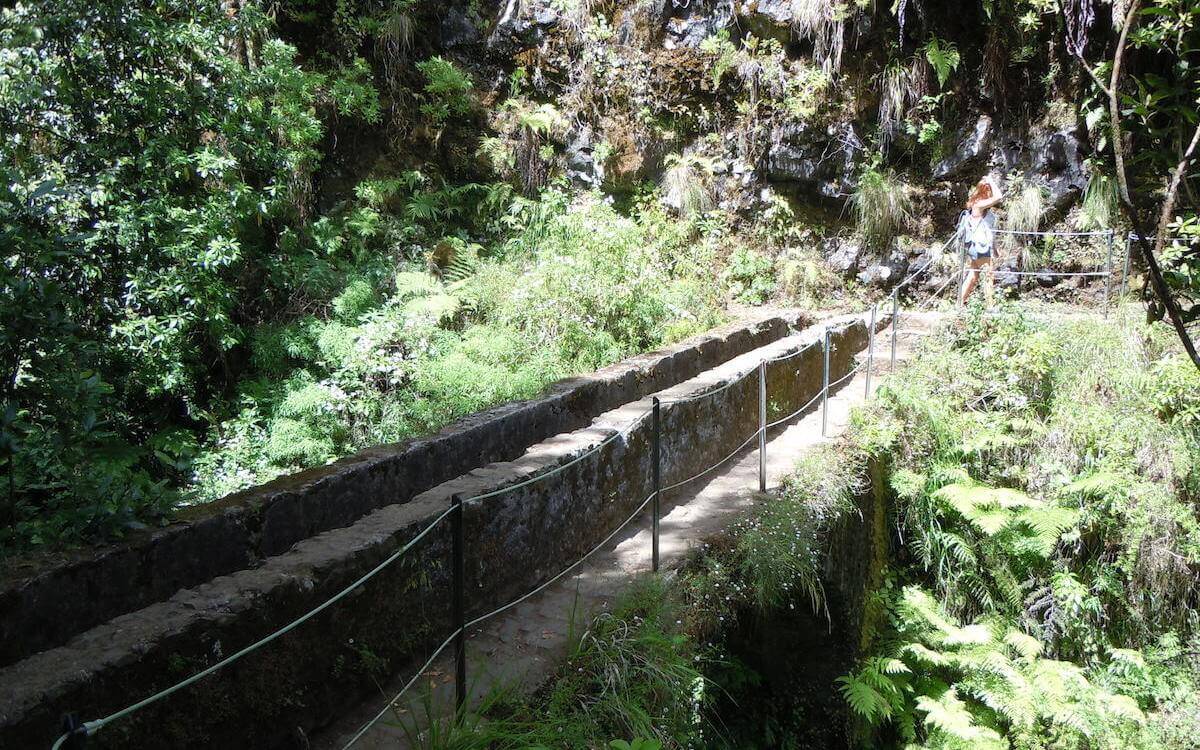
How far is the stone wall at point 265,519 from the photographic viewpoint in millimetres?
3363

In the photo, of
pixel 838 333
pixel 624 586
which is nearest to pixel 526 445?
pixel 624 586

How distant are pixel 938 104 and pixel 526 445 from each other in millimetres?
8962

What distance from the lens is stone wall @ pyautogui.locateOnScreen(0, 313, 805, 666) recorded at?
132 inches

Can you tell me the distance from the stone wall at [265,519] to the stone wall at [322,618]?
1.38 feet

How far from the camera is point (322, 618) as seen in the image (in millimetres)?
3301

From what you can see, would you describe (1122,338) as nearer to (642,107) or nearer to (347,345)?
(642,107)

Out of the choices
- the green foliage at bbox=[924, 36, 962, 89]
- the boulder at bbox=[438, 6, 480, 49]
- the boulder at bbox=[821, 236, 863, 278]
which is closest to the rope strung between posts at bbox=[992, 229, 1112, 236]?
the boulder at bbox=[821, 236, 863, 278]

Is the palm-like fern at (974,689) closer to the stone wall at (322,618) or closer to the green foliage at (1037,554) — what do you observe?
the green foliage at (1037,554)

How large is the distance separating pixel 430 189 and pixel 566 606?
948 centimetres

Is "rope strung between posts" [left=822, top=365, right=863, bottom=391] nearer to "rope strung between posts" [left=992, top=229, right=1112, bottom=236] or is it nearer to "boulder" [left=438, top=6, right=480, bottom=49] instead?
"rope strung between posts" [left=992, top=229, right=1112, bottom=236]

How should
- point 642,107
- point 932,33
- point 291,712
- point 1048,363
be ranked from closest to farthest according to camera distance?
1. point 291,712
2. point 1048,363
3. point 932,33
4. point 642,107

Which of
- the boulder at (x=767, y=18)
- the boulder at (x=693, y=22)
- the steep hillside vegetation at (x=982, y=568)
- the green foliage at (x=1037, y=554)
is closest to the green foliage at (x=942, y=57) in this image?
the boulder at (x=767, y=18)

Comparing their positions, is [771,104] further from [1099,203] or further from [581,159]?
[1099,203]

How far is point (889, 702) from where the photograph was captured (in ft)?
18.9
